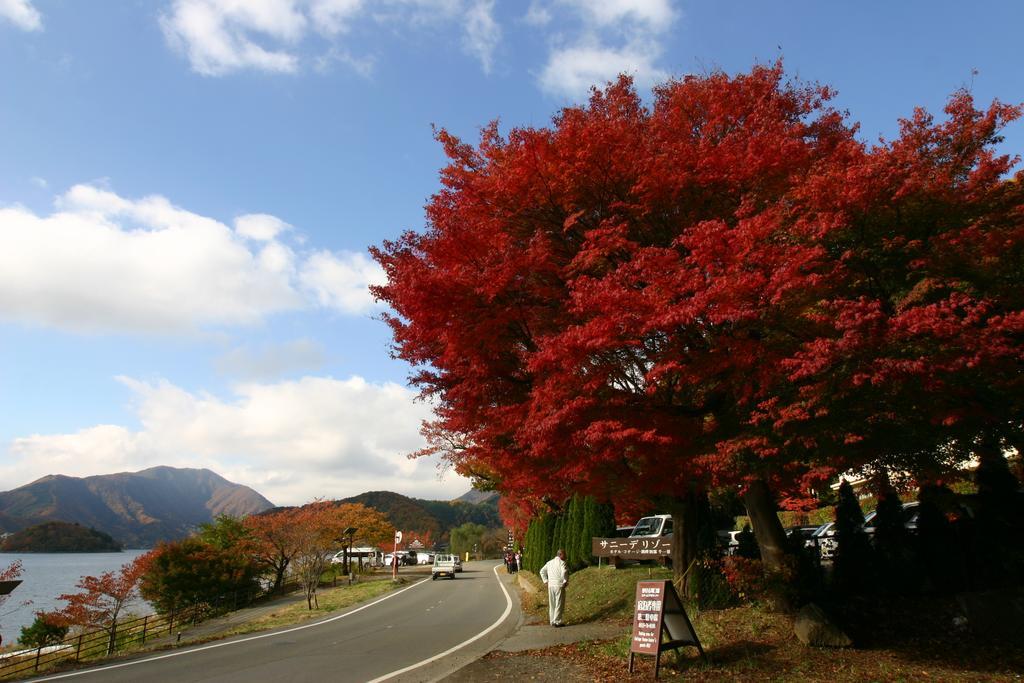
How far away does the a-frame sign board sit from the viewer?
8.16m

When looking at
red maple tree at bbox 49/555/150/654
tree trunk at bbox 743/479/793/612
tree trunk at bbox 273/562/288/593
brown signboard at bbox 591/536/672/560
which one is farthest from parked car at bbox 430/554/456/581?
tree trunk at bbox 743/479/793/612

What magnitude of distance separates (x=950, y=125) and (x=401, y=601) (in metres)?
24.2

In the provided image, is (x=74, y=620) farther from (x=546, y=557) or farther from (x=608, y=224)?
(x=608, y=224)

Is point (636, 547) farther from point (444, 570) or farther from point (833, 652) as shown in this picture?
point (444, 570)

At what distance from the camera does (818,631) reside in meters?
8.95

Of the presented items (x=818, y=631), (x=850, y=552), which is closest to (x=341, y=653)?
(x=818, y=631)

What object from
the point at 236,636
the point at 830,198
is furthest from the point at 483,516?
the point at 830,198

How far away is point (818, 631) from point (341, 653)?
8.77 metres

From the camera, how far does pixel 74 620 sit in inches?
815

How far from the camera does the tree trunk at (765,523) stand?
1088cm

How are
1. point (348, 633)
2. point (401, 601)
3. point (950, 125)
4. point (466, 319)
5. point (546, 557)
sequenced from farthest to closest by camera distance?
point (546, 557) < point (401, 601) < point (348, 633) < point (466, 319) < point (950, 125)

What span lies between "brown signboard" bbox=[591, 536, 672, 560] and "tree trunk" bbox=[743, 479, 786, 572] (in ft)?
10.3

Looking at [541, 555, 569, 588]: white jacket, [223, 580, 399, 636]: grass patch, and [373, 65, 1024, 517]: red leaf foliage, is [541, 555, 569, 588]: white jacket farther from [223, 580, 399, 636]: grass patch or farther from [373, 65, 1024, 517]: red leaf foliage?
[223, 580, 399, 636]: grass patch

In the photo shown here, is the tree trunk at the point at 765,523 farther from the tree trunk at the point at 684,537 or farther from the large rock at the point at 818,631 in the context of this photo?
the tree trunk at the point at 684,537
